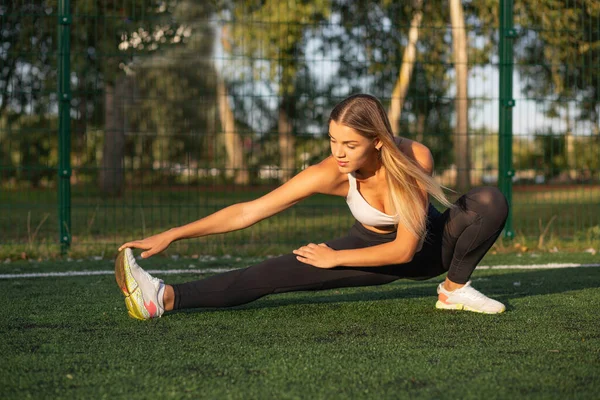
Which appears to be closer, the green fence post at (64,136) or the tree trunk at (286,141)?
the green fence post at (64,136)

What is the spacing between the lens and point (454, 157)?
322 inches

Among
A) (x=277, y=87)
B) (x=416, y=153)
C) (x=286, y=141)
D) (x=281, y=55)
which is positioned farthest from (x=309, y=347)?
(x=281, y=55)

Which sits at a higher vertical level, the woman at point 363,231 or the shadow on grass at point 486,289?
the woman at point 363,231

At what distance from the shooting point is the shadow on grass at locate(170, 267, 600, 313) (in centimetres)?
459

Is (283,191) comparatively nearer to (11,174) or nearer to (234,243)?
(234,243)

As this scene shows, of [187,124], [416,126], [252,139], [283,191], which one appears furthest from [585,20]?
[283,191]

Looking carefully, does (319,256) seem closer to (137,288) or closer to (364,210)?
(364,210)

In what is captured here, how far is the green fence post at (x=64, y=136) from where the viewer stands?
7.01m

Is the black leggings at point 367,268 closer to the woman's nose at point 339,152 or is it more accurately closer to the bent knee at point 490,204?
the bent knee at point 490,204

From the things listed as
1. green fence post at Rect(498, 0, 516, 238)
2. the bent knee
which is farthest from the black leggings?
green fence post at Rect(498, 0, 516, 238)

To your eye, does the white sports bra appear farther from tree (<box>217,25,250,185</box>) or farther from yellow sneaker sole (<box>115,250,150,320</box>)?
tree (<box>217,25,250,185</box>)

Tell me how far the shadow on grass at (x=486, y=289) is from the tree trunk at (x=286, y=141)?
7.37 feet

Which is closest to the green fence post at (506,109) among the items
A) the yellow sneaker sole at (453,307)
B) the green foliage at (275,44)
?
the green foliage at (275,44)

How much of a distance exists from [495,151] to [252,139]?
237cm
